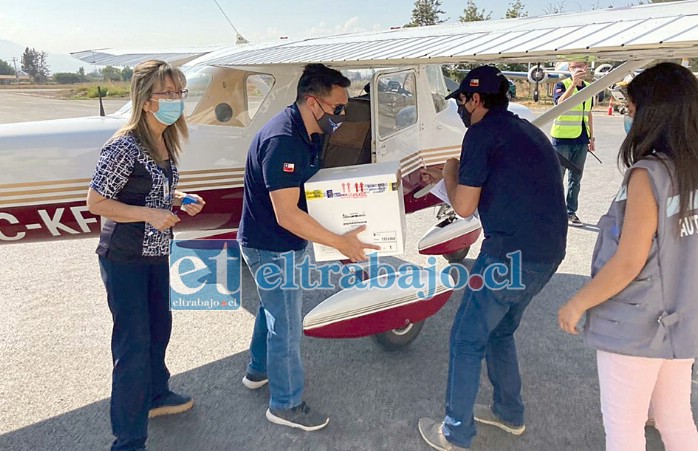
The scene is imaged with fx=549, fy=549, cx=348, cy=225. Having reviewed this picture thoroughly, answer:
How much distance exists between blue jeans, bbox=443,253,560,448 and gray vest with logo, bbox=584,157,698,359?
1.78 feet

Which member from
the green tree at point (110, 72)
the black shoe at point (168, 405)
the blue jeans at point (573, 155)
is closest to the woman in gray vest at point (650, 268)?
the black shoe at point (168, 405)

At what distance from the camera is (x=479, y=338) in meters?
2.38

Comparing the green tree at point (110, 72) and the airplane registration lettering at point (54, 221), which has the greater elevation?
the green tree at point (110, 72)

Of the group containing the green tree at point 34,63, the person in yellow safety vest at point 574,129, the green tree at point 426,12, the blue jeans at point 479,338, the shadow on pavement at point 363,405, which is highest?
the green tree at point 34,63

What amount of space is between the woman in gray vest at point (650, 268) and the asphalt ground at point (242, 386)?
0.90 m

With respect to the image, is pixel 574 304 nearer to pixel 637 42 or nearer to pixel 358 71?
pixel 637 42

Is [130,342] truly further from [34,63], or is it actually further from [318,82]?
[34,63]

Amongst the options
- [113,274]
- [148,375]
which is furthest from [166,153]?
[148,375]

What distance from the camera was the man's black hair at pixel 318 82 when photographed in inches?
95.7

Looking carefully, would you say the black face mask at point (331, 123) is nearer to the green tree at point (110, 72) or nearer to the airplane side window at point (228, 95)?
the airplane side window at point (228, 95)

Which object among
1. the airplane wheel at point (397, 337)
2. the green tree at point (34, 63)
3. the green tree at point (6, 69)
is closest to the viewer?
the airplane wheel at point (397, 337)

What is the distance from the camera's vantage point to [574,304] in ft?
6.14

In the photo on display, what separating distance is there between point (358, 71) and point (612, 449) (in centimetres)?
316

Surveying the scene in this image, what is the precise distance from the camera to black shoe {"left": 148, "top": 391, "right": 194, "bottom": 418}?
9.44 feet
